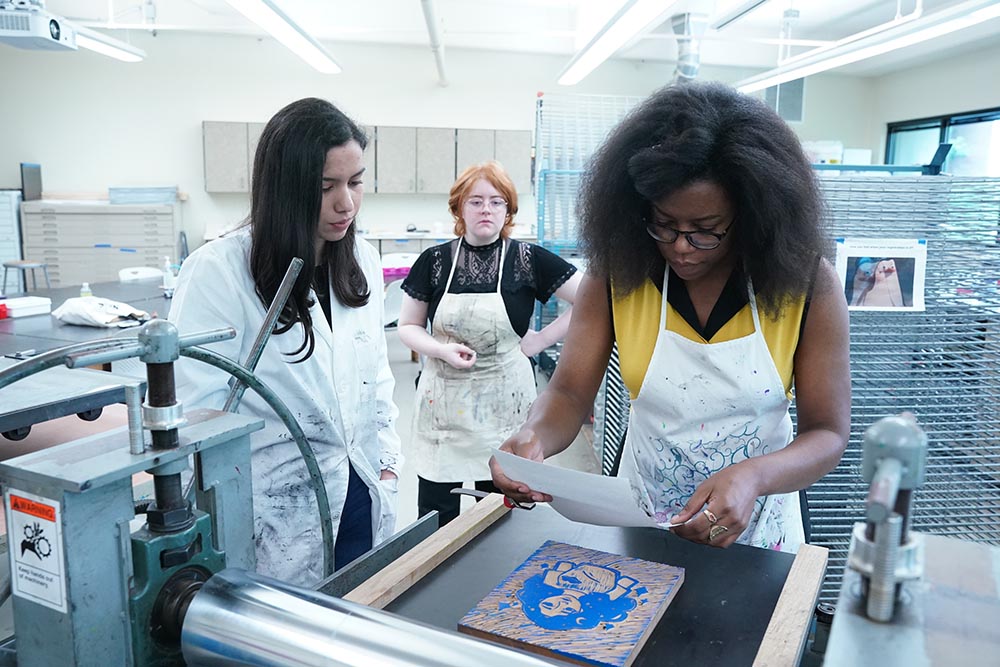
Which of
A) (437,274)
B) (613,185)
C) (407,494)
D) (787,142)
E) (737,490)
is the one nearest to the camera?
(737,490)

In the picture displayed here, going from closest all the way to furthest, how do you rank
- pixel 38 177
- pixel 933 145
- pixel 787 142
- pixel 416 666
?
1. pixel 416 666
2. pixel 787 142
3. pixel 38 177
4. pixel 933 145

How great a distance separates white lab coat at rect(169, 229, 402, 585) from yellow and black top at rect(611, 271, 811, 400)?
54 centimetres

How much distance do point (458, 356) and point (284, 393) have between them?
929 mm

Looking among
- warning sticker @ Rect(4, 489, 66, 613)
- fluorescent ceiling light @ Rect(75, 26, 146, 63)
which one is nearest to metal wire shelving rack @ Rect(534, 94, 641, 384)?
fluorescent ceiling light @ Rect(75, 26, 146, 63)

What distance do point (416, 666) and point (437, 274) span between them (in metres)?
1.96

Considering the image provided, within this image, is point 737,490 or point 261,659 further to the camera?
point 737,490

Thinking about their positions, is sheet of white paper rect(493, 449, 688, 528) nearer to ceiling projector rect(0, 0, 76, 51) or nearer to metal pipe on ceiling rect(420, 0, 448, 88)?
ceiling projector rect(0, 0, 76, 51)

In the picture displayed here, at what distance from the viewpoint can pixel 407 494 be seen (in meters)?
3.35

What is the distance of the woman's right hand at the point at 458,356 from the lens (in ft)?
7.32

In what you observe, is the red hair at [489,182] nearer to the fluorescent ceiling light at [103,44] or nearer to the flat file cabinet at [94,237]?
the fluorescent ceiling light at [103,44]

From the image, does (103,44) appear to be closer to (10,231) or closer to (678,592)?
(10,231)

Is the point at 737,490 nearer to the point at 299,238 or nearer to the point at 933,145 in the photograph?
the point at 299,238

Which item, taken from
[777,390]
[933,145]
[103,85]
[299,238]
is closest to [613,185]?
[777,390]

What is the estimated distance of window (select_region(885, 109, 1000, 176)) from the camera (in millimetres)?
7148
